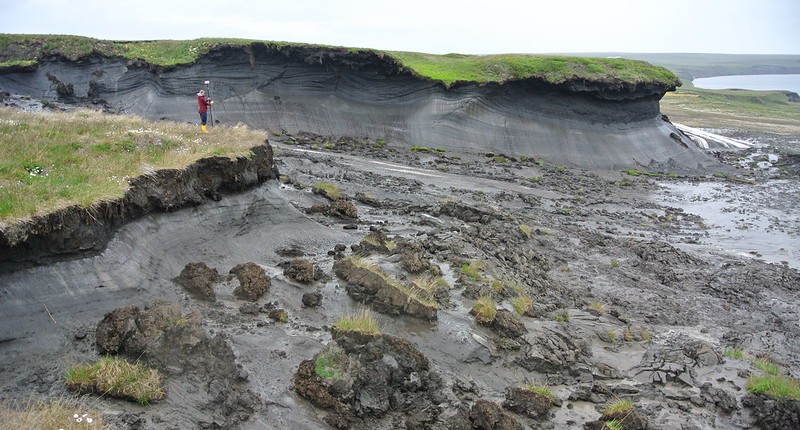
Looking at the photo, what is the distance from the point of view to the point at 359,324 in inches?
393

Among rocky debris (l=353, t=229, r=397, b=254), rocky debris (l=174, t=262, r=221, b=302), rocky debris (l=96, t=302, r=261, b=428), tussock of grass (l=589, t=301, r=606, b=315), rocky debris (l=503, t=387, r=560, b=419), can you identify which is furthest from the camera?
tussock of grass (l=589, t=301, r=606, b=315)

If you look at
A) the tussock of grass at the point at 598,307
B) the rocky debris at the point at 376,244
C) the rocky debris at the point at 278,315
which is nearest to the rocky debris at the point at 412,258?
the rocky debris at the point at 376,244

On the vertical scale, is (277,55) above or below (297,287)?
above

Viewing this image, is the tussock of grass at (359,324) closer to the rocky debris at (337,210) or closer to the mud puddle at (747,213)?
the rocky debris at (337,210)

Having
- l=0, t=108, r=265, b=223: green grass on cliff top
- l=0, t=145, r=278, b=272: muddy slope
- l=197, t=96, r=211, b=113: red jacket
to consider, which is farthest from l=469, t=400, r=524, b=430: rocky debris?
l=197, t=96, r=211, b=113: red jacket

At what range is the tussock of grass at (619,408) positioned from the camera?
31.0ft

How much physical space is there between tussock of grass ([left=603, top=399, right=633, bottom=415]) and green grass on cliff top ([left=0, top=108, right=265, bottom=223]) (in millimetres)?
8766

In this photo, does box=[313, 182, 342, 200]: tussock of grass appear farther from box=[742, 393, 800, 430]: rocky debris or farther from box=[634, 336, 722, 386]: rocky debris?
box=[742, 393, 800, 430]: rocky debris

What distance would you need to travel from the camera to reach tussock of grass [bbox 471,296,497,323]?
38.1 feet

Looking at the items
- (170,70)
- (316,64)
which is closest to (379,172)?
(316,64)

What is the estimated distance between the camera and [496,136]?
122 feet

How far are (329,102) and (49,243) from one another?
98.5ft

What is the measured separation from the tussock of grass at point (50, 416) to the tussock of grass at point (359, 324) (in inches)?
153

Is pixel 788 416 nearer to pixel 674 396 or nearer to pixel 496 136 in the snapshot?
pixel 674 396
